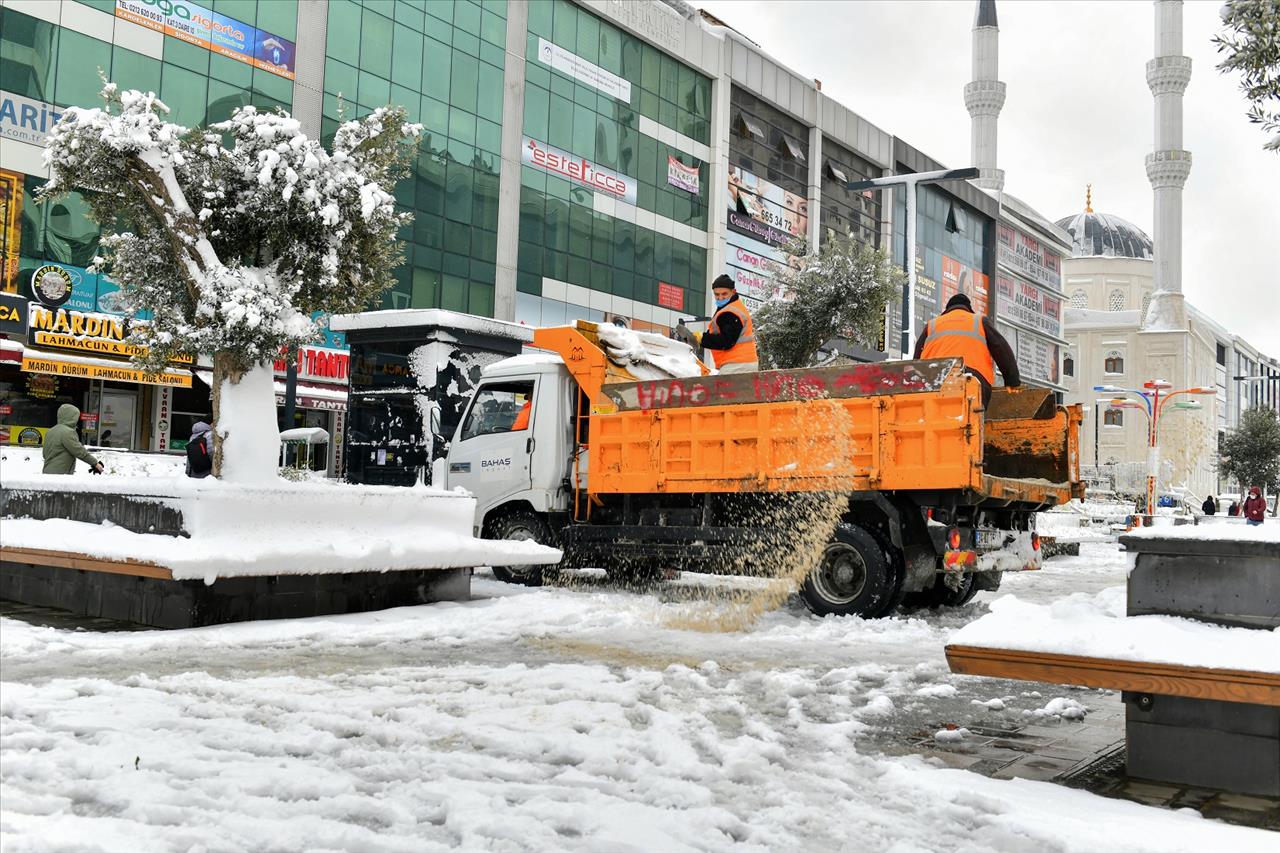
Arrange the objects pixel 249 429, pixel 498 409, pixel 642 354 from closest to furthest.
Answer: pixel 249 429, pixel 642 354, pixel 498 409

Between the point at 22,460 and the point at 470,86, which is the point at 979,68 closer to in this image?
the point at 470,86

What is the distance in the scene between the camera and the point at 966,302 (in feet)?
31.9

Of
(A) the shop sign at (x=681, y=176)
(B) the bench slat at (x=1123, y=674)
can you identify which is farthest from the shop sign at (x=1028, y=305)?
(B) the bench slat at (x=1123, y=674)

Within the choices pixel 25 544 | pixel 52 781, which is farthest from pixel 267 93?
pixel 52 781

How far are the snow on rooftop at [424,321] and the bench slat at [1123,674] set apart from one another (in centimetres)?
1097

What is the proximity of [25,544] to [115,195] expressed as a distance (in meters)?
3.06

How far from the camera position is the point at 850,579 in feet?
30.3

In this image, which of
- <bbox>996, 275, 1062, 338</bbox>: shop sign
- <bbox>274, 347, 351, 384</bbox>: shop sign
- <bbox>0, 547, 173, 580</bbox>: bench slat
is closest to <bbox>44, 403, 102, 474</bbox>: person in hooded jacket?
<bbox>0, 547, 173, 580</bbox>: bench slat

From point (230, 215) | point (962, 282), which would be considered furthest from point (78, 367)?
point (962, 282)

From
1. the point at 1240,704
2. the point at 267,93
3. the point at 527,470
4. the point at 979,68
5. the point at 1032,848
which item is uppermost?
the point at 979,68

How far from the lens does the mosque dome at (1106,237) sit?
353 ft

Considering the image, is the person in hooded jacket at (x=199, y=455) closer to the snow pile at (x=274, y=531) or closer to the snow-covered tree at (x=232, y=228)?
the snow-covered tree at (x=232, y=228)

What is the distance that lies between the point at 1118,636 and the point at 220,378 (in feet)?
24.4

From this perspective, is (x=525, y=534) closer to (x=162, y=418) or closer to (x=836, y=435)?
(x=836, y=435)
